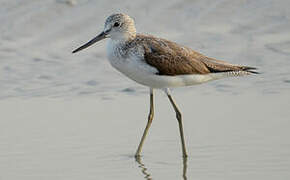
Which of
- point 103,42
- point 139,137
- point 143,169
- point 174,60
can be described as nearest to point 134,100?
point 139,137

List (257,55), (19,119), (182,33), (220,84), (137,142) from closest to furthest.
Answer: (137,142) → (19,119) → (220,84) → (257,55) → (182,33)

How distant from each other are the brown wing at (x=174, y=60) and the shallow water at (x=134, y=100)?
65cm

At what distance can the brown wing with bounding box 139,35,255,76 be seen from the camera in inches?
312

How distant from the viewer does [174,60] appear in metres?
8.04

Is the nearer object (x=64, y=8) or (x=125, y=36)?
(x=125, y=36)

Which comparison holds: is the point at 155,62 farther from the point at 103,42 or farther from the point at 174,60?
the point at 103,42

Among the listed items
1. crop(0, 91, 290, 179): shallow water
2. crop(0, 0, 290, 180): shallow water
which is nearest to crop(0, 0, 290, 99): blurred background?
crop(0, 0, 290, 180): shallow water

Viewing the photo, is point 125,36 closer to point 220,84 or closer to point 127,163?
point 127,163

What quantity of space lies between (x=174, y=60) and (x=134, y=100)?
1.56 m

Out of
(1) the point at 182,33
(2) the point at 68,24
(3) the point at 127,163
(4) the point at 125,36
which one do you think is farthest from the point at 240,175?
(2) the point at 68,24

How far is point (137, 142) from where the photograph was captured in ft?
27.0

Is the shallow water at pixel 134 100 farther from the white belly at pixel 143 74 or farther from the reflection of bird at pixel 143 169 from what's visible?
the white belly at pixel 143 74

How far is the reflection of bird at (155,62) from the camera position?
789cm

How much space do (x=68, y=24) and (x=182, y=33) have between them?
1761 mm
